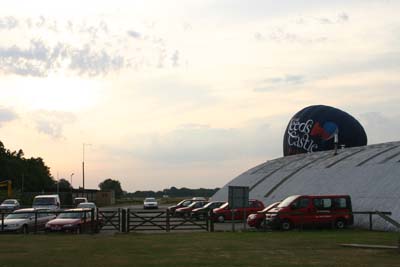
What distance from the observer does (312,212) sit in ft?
103

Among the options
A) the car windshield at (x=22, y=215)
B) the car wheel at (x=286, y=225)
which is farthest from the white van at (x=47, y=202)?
the car wheel at (x=286, y=225)

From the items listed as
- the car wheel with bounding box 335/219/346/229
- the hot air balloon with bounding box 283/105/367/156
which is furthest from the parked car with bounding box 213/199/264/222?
the hot air balloon with bounding box 283/105/367/156

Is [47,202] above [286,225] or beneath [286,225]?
above

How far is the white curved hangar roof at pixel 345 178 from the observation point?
33.5 metres

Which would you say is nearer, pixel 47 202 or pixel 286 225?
pixel 286 225

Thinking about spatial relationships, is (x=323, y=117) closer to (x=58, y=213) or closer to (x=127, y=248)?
(x=58, y=213)

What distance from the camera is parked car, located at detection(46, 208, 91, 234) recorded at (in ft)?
95.9

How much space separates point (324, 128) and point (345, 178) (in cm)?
1603

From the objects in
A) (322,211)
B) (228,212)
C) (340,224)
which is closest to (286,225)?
(322,211)

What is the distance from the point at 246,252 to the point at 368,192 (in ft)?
59.0

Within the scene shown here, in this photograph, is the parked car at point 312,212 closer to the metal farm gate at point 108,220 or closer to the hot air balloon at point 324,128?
the metal farm gate at point 108,220

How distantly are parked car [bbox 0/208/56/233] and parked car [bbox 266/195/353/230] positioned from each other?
10.9 meters

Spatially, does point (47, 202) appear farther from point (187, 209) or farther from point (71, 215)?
point (71, 215)

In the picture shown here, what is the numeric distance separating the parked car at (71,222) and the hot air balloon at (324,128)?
29.0 m
